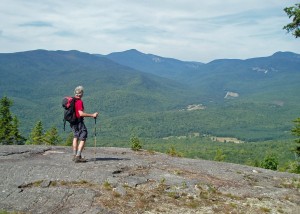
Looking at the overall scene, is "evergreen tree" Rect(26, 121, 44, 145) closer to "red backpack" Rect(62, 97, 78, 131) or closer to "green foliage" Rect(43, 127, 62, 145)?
"green foliage" Rect(43, 127, 62, 145)

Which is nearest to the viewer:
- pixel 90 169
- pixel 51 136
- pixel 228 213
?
pixel 228 213

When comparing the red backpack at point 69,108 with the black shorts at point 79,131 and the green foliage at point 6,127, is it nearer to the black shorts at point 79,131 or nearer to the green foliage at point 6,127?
the black shorts at point 79,131

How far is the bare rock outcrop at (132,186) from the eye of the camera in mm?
10195

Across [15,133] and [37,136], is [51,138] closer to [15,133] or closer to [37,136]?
[37,136]

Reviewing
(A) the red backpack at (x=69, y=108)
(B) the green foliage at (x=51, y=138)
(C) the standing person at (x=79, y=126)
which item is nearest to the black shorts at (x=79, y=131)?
(C) the standing person at (x=79, y=126)

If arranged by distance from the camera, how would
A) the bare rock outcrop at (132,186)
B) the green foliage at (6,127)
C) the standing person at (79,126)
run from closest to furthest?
the bare rock outcrop at (132,186), the standing person at (79,126), the green foliage at (6,127)

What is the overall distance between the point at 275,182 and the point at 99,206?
314 inches

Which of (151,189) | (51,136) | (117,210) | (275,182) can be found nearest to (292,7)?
(275,182)

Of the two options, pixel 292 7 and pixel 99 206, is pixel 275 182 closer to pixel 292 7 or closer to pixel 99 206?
pixel 99 206

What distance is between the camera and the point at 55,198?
33.8 feet

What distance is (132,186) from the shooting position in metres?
12.0

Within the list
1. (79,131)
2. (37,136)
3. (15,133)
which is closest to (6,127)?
(15,133)

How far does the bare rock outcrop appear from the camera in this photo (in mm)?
10195

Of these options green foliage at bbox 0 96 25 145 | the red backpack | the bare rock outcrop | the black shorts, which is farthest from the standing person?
green foliage at bbox 0 96 25 145
